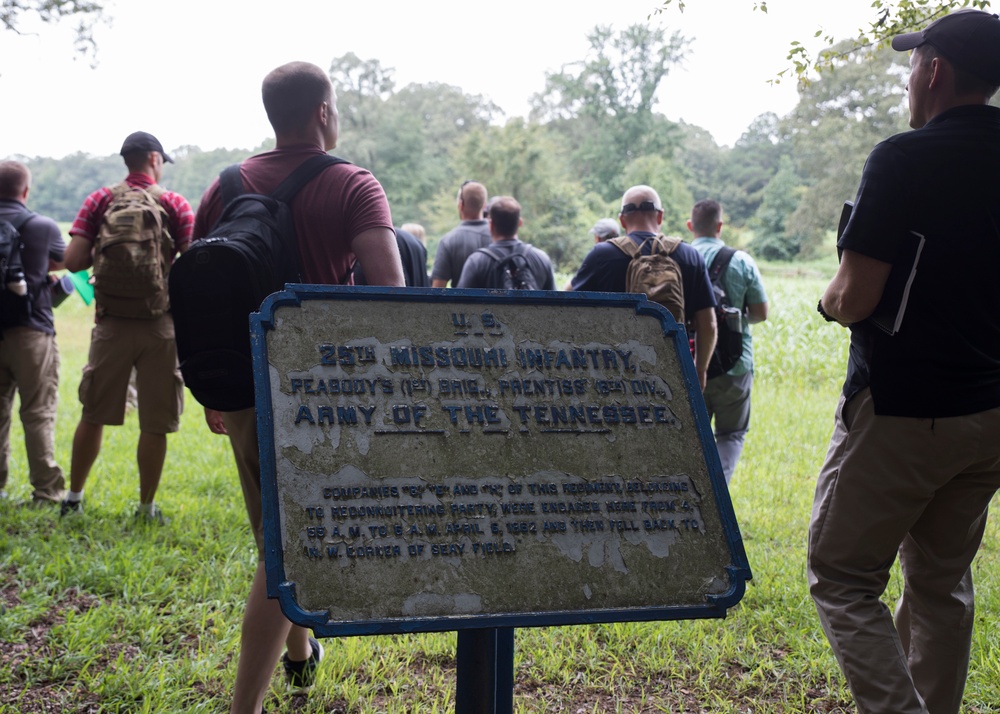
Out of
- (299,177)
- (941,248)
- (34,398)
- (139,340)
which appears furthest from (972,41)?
(34,398)

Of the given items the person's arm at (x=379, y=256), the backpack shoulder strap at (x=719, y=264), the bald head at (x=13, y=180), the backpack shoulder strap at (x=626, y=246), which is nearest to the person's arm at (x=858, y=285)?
the person's arm at (x=379, y=256)

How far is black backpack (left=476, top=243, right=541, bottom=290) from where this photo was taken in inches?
206

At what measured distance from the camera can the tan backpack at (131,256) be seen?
441 cm

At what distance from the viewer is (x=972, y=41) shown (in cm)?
217

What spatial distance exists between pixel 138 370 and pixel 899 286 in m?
3.94

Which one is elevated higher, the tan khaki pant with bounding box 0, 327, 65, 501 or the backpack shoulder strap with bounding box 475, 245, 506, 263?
the backpack shoulder strap with bounding box 475, 245, 506, 263

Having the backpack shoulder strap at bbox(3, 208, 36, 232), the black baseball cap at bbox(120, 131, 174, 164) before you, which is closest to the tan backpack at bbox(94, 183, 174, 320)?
the black baseball cap at bbox(120, 131, 174, 164)

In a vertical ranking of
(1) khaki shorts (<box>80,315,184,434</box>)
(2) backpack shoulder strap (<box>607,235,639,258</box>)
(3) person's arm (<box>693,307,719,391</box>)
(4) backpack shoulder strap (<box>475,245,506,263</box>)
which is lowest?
(1) khaki shorts (<box>80,315,184,434</box>)

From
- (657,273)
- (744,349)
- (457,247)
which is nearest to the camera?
(657,273)

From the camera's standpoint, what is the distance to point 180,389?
4.61 meters

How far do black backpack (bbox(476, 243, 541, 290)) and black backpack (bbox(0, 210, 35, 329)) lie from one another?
2.73m

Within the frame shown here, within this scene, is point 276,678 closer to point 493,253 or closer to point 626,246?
point 626,246

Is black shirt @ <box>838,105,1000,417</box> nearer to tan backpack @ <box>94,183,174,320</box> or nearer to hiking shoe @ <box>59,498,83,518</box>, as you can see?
tan backpack @ <box>94,183,174,320</box>

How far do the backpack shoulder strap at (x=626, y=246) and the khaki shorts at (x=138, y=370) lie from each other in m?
2.49
